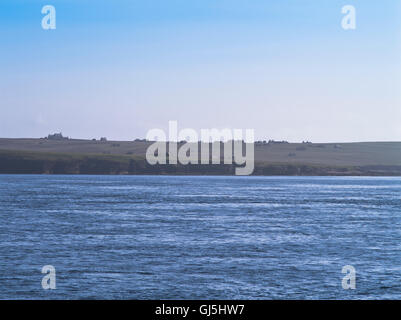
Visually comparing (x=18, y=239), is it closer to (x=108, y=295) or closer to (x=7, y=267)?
(x=7, y=267)

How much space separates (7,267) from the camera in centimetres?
3472

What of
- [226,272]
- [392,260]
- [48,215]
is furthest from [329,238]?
[48,215]

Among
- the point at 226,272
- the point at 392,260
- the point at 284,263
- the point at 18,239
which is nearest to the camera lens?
the point at 226,272

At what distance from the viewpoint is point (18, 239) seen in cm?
4741

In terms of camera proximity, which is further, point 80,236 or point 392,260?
point 80,236

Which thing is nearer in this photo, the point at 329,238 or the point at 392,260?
the point at 392,260

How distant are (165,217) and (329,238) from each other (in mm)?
22965
